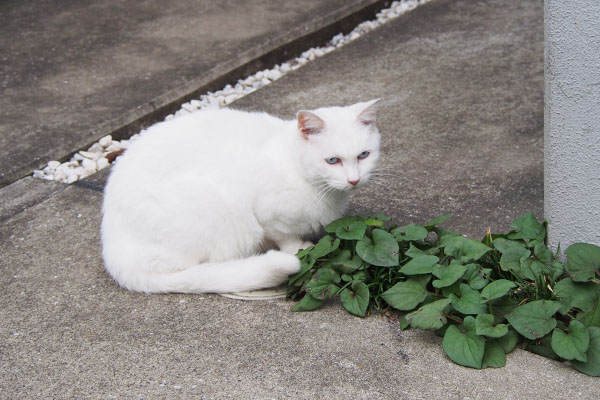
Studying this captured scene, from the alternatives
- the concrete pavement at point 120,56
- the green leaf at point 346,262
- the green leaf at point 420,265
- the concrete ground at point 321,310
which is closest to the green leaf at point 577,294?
the concrete ground at point 321,310

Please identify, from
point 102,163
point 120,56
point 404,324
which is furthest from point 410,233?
point 120,56

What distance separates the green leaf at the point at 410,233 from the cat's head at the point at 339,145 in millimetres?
250

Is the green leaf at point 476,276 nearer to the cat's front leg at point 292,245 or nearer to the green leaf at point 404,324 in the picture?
the green leaf at point 404,324

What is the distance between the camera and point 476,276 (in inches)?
99.1

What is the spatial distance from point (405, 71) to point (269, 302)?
2532mm

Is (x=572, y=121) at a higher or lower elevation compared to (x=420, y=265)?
higher

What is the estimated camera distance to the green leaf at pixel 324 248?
271 cm

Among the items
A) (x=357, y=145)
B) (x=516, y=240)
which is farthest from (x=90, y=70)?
(x=516, y=240)

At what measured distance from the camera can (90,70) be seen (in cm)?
494

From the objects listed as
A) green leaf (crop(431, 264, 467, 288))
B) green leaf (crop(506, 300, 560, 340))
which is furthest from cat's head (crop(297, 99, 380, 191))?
green leaf (crop(506, 300, 560, 340))

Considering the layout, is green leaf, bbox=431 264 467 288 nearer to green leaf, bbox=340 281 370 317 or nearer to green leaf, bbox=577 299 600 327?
green leaf, bbox=340 281 370 317

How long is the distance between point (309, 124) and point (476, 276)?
0.84m

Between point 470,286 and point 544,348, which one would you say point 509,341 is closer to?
point 544,348

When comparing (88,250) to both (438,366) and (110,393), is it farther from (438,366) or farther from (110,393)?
(438,366)
